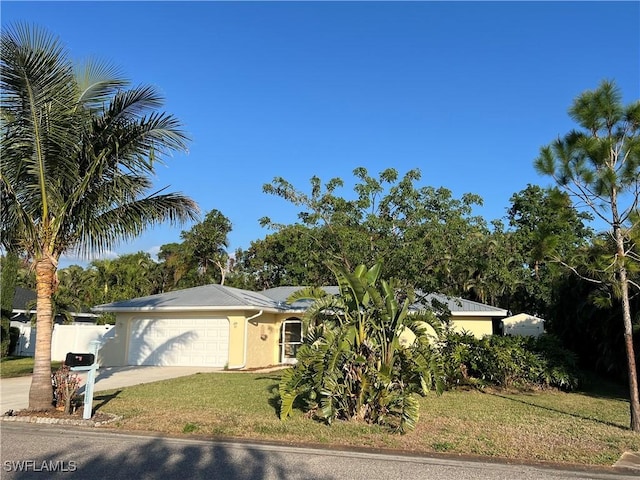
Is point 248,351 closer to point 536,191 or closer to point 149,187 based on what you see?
point 149,187

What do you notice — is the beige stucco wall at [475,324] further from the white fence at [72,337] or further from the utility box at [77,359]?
the white fence at [72,337]

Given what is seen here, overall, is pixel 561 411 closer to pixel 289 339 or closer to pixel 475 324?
pixel 475 324

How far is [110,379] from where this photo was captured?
48.1 feet

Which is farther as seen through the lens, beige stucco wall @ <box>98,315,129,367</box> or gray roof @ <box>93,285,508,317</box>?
beige stucco wall @ <box>98,315,129,367</box>

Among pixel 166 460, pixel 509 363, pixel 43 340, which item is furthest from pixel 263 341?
pixel 166 460

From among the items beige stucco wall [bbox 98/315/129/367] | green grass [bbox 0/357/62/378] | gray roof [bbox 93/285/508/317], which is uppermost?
gray roof [bbox 93/285/508/317]

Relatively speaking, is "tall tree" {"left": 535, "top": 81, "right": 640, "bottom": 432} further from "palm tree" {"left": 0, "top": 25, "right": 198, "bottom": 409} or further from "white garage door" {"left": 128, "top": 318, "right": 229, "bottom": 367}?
"white garage door" {"left": 128, "top": 318, "right": 229, "bottom": 367}

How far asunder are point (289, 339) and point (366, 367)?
13035mm

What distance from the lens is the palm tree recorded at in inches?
351

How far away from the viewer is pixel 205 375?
51.3 ft

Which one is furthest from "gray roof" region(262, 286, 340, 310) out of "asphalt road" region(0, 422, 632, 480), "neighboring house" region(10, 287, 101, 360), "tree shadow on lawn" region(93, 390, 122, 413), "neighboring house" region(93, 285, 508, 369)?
"asphalt road" region(0, 422, 632, 480)

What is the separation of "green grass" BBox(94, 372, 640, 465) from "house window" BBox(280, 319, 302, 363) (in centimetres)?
814

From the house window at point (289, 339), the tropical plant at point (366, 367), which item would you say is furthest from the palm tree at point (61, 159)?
the house window at point (289, 339)

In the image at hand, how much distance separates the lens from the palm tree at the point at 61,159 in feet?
29.3
